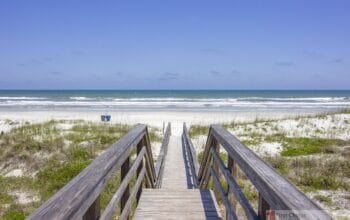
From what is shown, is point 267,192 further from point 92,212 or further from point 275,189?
point 92,212

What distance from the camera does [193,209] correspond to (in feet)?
15.0

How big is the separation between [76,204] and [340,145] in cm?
1236

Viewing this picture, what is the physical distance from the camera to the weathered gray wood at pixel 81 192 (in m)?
1.57

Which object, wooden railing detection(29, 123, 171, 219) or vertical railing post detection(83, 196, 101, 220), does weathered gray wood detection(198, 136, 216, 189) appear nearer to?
wooden railing detection(29, 123, 171, 219)

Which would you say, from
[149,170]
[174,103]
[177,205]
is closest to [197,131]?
[149,170]

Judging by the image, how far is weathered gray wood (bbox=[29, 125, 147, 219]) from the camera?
1.57 metres

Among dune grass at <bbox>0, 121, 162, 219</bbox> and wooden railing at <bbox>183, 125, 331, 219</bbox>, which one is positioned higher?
wooden railing at <bbox>183, 125, 331, 219</bbox>

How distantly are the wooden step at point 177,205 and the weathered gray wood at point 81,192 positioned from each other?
1573mm

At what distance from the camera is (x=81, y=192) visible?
74.9 inches

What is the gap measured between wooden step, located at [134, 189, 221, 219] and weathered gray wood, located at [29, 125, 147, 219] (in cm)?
157

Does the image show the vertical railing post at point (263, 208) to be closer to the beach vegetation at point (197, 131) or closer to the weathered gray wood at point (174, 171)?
the weathered gray wood at point (174, 171)

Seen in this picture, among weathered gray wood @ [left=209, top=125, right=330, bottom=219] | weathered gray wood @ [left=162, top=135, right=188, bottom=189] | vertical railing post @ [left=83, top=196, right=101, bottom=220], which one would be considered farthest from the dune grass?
weathered gray wood @ [left=209, top=125, right=330, bottom=219]

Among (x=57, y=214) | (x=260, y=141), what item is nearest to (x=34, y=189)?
(x=57, y=214)

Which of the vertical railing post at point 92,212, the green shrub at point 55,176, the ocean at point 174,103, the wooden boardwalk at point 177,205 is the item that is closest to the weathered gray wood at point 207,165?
the wooden boardwalk at point 177,205
